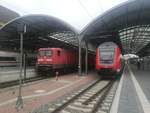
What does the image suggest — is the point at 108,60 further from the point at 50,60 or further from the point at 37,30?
the point at 37,30

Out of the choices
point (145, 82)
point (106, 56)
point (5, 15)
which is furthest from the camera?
point (5, 15)

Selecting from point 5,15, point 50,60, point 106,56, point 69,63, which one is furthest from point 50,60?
point 5,15

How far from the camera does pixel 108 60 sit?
64.5ft

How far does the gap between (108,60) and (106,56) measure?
0.48 meters

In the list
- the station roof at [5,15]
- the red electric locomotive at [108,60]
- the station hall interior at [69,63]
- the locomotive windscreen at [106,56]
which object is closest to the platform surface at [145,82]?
the station hall interior at [69,63]

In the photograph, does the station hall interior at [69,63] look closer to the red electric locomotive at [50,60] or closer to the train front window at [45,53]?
the red electric locomotive at [50,60]

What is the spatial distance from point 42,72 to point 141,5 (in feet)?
45.9

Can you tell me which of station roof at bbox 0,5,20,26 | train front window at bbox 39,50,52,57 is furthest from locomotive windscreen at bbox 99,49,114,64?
station roof at bbox 0,5,20,26

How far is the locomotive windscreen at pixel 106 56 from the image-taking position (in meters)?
19.6

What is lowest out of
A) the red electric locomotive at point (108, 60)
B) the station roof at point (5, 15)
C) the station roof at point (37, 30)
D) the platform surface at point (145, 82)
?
the platform surface at point (145, 82)

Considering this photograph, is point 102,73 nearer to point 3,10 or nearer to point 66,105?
point 66,105

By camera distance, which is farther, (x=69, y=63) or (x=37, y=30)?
(x=37, y=30)

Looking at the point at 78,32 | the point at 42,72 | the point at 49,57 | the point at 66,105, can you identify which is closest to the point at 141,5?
the point at 78,32

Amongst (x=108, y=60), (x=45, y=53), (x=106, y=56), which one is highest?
(x=45, y=53)
